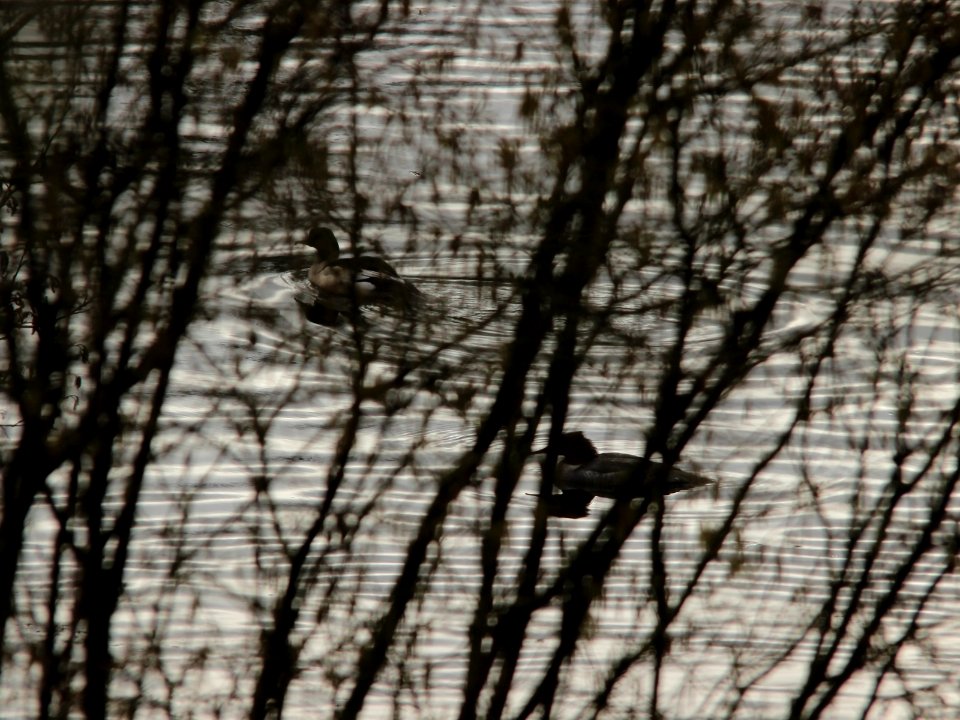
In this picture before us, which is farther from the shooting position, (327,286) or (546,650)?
(327,286)

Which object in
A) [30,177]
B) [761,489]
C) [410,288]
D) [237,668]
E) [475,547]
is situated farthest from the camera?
[761,489]

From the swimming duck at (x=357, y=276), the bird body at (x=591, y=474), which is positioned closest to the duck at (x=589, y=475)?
the bird body at (x=591, y=474)

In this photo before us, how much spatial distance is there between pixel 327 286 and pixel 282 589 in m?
0.80

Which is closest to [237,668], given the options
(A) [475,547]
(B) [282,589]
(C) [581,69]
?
(B) [282,589]

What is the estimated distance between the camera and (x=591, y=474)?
320 cm

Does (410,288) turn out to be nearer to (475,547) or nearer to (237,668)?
(475,547)

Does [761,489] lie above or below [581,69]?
below

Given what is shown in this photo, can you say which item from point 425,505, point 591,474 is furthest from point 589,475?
point 425,505

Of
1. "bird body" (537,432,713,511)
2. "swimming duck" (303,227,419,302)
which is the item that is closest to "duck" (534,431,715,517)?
"bird body" (537,432,713,511)

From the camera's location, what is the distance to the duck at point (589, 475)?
2.75 m

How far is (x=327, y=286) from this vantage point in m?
2.97

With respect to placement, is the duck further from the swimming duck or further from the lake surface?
the swimming duck

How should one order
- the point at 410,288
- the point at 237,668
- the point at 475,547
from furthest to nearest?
the point at 410,288 → the point at 475,547 → the point at 237,668

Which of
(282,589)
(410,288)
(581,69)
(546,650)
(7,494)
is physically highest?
(581,69)
